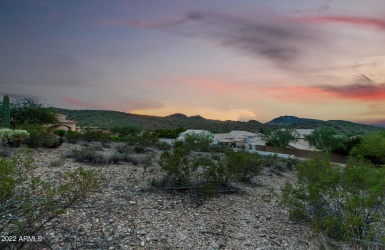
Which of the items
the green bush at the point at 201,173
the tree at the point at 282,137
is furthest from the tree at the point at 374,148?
the green bush at the point at 201,173

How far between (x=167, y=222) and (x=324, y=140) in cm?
2911

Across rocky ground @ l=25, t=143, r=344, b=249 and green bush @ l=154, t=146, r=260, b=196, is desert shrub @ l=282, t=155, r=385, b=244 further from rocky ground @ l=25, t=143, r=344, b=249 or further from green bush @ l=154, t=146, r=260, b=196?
green bush @ l=154, t=146, r=260, b=196

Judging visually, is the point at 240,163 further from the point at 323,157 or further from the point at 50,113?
the point at 50,113

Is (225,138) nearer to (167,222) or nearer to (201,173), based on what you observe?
(201,173)

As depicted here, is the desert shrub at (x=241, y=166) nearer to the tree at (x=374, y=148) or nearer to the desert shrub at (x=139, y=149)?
the desert shrub at (x=139, y=149)

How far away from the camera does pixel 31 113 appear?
83.1ft

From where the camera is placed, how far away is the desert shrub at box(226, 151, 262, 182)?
8.34 meters

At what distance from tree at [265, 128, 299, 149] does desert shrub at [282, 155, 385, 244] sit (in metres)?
29.4

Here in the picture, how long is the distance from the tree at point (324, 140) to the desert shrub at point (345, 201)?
25.8m

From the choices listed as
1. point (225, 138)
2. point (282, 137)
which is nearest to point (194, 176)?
point (282, 137)

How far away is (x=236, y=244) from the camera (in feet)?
16.0

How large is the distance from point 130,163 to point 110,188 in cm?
343

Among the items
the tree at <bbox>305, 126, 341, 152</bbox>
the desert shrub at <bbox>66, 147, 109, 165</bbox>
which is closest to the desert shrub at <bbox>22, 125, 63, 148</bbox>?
the desert shrub at <bbox>66, 147, 109, 165</bbox>

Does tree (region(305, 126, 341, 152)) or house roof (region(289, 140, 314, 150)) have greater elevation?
tree (region(305, 126, 341, 152))
